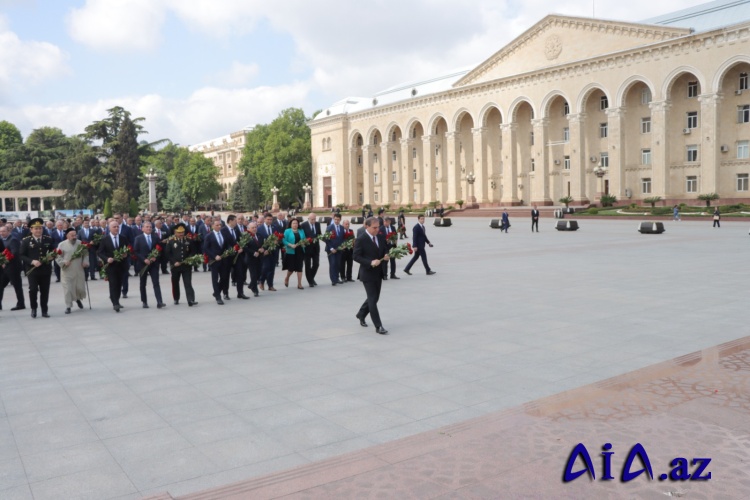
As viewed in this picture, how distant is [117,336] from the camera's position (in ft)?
33.0

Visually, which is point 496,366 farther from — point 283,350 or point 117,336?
point 117,336

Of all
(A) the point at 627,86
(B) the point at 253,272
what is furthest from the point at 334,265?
(A) the point at 627,86

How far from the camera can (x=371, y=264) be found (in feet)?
32.3

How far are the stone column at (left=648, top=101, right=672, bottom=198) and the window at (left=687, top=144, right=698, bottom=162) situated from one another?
153 centimetres

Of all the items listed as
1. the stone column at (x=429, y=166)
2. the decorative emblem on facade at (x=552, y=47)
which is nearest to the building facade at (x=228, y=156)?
the stone column at (x=429, y=166)

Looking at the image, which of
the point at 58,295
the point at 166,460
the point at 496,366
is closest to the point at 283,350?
the point at 496,366

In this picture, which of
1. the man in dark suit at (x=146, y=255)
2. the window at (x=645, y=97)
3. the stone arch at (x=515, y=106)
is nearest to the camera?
the man in dark suit at (x=146, y=255)

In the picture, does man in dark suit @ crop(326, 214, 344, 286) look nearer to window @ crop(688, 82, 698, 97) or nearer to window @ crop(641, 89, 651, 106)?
window @ crop(688, 82, 698, 97)

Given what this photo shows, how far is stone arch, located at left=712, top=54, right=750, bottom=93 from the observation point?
44406 millimetres

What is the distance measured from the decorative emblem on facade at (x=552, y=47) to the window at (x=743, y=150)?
17796mm

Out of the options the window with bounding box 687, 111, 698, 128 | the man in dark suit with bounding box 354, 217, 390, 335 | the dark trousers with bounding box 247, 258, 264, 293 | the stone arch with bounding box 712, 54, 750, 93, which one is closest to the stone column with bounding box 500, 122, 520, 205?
the window with bounding box 687, 111, 698, 128

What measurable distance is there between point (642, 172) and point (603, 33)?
1227 cm

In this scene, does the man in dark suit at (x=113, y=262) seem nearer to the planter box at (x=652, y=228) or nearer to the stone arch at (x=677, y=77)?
the planter box at (x=652, y=228)

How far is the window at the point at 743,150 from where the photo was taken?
46156mm
